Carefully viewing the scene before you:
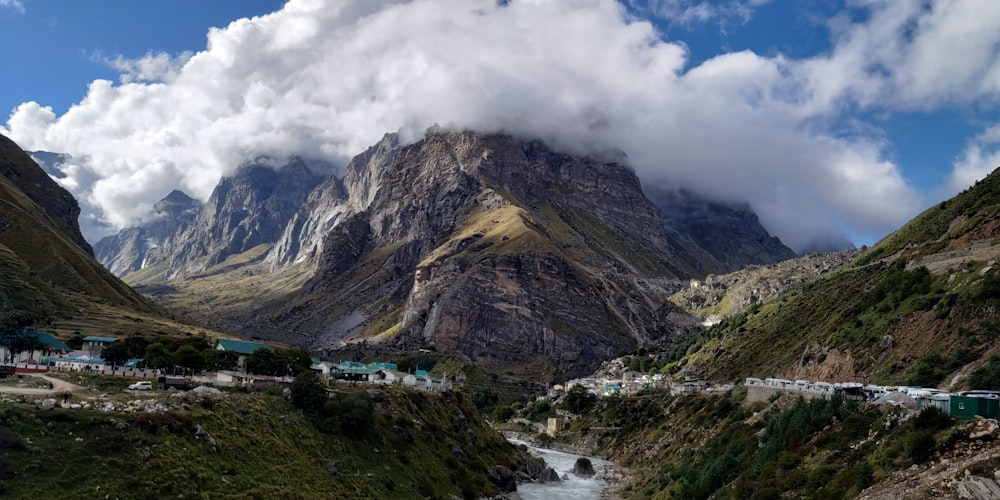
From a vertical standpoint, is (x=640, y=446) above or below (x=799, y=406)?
below

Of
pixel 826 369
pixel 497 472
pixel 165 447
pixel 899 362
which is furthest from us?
pixel 497 472

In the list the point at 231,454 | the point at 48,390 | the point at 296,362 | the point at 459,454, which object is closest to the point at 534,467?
the point at 459,454

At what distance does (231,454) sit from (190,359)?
35139 millimetres

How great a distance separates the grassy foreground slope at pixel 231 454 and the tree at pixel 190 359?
2084 cm

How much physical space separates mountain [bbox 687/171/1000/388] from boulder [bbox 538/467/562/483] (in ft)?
118

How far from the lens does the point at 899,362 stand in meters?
68.5

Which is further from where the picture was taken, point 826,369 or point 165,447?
point 826,369

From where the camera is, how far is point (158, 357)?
263ft

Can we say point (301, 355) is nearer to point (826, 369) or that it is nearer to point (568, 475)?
point (568, 475)

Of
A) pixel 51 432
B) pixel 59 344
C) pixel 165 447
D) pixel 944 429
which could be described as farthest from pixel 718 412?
pixel 59 344

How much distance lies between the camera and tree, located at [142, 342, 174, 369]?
258 ft

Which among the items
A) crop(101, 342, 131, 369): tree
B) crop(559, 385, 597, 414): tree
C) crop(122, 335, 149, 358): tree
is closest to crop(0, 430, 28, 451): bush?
crop(101, 342, 131, 369): tree

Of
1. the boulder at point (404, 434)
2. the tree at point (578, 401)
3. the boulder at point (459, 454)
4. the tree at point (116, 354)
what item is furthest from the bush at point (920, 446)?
the tree at point (578, 401)

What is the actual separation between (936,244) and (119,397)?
327 ft
